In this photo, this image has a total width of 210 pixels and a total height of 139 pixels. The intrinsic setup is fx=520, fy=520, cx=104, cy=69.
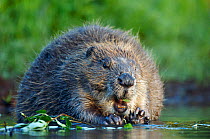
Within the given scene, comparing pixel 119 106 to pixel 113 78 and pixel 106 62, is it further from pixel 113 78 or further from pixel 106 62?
pixel 106 62

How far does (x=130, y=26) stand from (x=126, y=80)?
288 inches

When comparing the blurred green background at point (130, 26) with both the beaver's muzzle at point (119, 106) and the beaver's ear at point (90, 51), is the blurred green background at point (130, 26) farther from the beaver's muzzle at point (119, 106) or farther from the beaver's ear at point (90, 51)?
the beaver's muzzle at point (119, 106)

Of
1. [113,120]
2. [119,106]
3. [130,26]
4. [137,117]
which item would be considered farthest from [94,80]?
[130,26]

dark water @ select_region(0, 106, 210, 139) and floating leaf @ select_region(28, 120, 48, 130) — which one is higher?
floating leaf @ select_region(28, 120, 48, 130)

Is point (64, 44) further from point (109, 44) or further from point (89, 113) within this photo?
point (89, 113)

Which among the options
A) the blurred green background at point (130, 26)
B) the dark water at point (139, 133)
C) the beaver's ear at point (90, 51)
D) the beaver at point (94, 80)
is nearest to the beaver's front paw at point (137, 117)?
the beaver at point (94, 80)

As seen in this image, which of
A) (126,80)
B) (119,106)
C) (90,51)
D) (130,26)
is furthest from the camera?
(130,26)

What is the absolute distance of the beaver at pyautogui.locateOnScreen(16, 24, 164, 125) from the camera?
5.27 metres

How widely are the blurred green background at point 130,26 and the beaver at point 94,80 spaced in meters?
2.45

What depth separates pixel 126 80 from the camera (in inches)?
195

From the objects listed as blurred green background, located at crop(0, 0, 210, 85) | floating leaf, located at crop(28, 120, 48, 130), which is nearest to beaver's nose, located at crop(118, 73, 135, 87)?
floating leaf, located at crop(28, 120, 48, 130)

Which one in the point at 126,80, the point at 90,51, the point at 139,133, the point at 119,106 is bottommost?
the point at 139,133

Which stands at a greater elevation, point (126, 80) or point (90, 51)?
point (90, 51)

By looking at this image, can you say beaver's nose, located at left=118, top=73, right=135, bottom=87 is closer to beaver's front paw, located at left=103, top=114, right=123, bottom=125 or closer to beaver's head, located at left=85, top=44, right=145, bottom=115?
beaver's head, located at left=85, top=44, right=145, bottom=115
